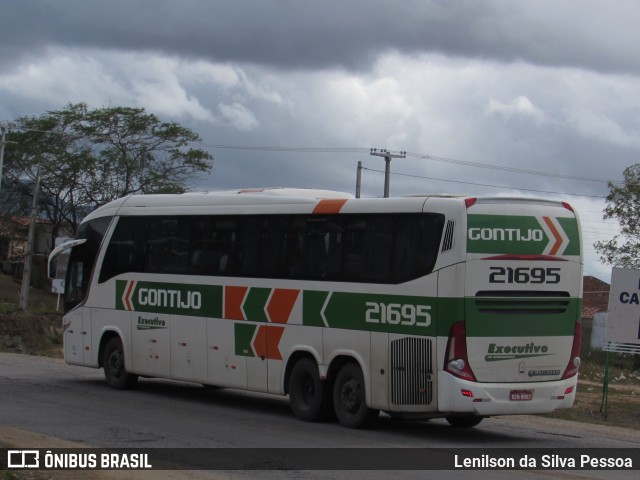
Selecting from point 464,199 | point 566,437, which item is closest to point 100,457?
point 464,199

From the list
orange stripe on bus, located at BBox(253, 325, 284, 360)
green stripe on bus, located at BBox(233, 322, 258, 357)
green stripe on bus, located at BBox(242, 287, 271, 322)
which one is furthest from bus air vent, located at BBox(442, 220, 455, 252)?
green stripe on bus, located at BBox(233, 322, 258, 357)

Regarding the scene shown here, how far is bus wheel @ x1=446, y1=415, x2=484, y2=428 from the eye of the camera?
53.8ft

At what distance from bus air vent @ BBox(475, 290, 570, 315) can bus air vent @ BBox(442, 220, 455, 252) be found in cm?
76

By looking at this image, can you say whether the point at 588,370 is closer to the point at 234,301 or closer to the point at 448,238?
the point at 234,301

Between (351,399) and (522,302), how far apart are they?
298 centimetres

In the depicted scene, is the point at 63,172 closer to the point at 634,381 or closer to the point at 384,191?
the point at 384,191

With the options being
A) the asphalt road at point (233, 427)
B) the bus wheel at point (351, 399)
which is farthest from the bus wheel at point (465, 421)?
the bus wheel at point (351, 399)

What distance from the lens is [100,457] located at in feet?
40.5

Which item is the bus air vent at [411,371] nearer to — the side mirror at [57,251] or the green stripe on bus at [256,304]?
the green stripe on bus at [256,304]

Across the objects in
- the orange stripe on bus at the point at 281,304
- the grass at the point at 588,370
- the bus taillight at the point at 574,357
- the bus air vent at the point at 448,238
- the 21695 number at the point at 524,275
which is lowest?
the grass at the point at 588,370

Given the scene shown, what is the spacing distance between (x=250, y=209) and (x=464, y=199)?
4.57 metres

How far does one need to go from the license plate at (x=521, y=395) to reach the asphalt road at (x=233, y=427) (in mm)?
632

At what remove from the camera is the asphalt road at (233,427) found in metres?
13.8

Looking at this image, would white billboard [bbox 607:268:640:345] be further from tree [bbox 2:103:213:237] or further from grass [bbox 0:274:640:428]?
tree [bbox 2:103:213:237]
